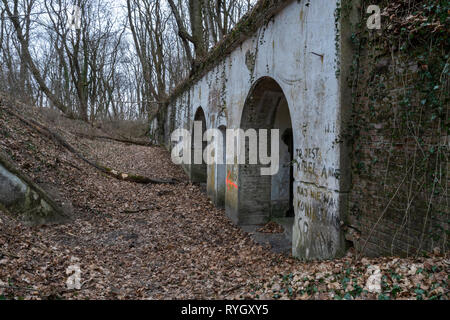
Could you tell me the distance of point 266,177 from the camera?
8336mm

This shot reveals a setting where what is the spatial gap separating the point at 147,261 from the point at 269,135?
4.29 metres

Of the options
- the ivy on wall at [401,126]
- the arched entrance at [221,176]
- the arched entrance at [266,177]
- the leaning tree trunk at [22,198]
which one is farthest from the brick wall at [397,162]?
the leaning tree trunk at [22,198]

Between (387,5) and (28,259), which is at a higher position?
(387,5)

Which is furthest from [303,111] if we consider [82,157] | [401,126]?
[82,157]

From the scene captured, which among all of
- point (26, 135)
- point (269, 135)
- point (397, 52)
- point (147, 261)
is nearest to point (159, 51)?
point (26, 135)

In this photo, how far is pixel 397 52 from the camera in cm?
371

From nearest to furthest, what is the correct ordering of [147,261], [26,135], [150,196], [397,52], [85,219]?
[397,52], [147,261], [85,219], [26,135], [150,196]

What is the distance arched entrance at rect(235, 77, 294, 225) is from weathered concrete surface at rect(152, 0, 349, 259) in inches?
1.0

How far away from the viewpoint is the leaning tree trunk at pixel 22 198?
20.1 feet

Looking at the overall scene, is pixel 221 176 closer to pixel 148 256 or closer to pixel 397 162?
pixel 148 256

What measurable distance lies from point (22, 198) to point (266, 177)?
560cm

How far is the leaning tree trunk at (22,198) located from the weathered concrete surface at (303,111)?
4459 mm

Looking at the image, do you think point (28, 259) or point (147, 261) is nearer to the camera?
point (28, 259)

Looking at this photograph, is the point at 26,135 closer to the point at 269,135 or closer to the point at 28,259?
the point at 28,259
